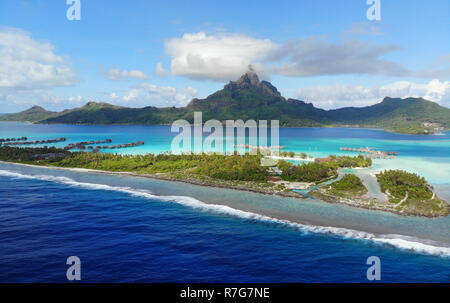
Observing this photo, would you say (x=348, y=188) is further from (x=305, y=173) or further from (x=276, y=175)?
(x=276, y=175)

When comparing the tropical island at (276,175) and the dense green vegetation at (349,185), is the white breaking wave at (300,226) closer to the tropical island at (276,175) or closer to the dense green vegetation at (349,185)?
the tropical island at (276,175)

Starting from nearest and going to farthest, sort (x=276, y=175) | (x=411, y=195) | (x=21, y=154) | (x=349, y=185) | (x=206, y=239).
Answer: (x=206, y=239) → (x=411, y=195) → (x=349, y=185) → (x=276, y=175) → (x=21, y=154)

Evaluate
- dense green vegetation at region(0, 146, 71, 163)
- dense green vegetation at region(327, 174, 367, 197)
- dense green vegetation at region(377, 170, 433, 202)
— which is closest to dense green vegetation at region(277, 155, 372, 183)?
dense green vegetation at region(327, 174, 367, 197)

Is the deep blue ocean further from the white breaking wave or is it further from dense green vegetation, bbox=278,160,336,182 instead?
dense green vegetation, bbox=278,160,336,182

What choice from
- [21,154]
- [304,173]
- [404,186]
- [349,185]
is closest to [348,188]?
[349,185]

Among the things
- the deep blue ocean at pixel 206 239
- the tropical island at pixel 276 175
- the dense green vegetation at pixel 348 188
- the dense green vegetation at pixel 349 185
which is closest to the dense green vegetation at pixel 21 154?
the tropical island at pixel 276 175
